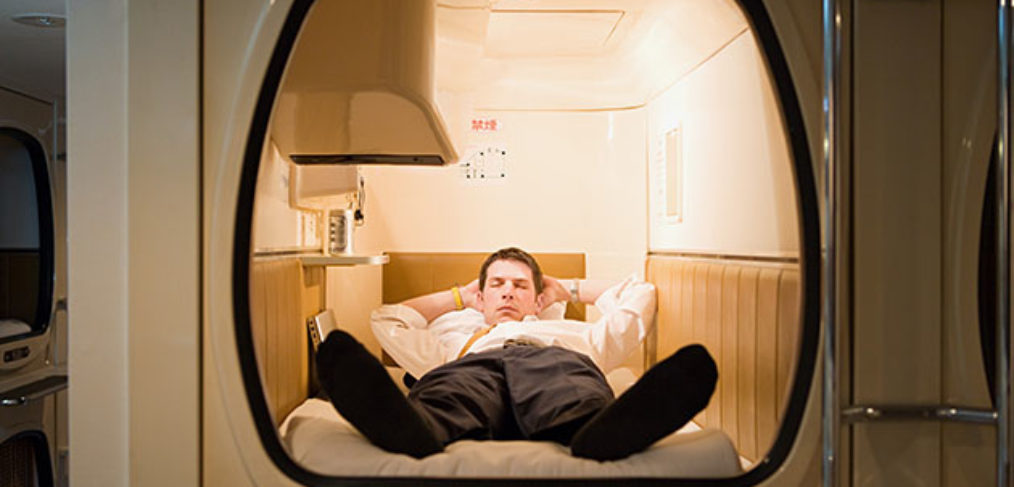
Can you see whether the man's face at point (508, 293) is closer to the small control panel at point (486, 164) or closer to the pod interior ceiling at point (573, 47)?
the small control panel at point (486, 164)

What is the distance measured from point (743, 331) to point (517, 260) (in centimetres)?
119

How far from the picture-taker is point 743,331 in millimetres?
2145

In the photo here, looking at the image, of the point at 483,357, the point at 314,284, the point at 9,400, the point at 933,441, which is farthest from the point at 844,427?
the point at 9,400

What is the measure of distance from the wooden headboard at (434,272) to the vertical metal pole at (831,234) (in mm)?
2180

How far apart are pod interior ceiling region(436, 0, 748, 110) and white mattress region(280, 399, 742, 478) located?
1.09 m

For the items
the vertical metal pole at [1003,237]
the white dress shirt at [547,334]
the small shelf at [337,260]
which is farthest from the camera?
the white dress shirt at [547,334]

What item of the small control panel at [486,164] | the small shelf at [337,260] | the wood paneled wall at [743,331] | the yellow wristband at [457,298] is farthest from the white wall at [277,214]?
the wood paneled wall at [743,331]

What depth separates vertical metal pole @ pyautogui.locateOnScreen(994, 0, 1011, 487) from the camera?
118 cm

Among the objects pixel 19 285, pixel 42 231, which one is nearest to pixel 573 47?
pixel 42 231

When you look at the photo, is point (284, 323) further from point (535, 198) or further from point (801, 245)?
point (535, 198)

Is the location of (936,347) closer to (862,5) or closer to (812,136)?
(812,136)

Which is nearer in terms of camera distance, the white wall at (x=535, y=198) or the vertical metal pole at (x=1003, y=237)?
the vertical metal pole at (x=1003, y=237)

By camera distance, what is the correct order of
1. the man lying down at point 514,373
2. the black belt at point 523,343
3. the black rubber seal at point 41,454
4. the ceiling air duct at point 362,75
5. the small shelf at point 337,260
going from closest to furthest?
the man lying down at point 514,373 → the ceiling air duct at point 362,75 → the small shelf at point 337,260 → the black belt at point 523,343 → the black rubber seal at point 41,454

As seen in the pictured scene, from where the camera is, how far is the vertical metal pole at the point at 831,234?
1.25 meters
